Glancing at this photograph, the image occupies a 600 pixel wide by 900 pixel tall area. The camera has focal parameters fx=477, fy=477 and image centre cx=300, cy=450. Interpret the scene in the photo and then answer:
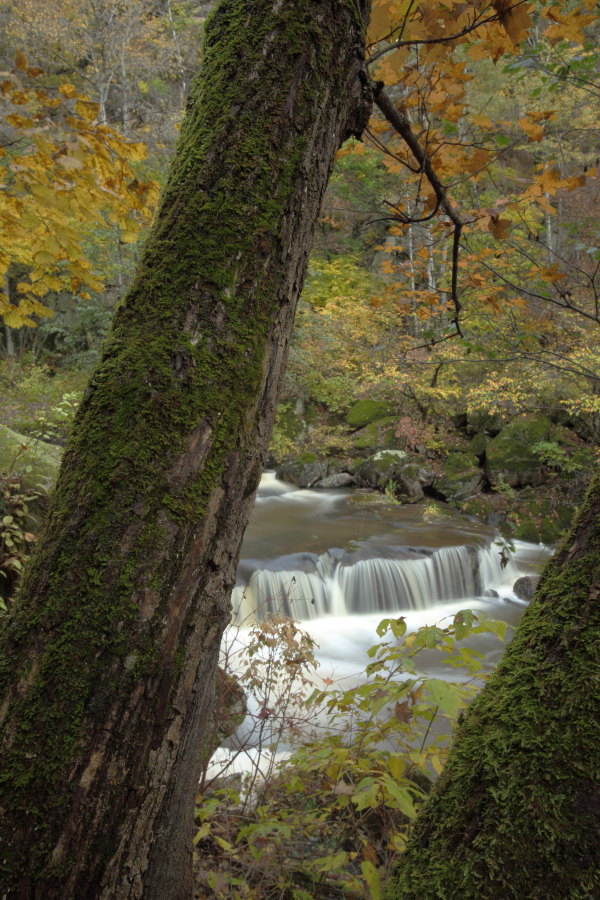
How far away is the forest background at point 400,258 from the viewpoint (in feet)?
7.26

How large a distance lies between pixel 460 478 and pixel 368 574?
439 centimetres

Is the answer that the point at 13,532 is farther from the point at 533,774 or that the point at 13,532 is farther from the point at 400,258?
the point at 400,258

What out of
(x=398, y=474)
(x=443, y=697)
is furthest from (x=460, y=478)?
(x=443, y=697)

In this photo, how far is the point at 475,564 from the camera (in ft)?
28.4

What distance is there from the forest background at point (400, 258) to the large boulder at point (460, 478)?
56 mm

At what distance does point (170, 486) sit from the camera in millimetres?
943

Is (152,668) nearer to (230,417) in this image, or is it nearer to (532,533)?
(230,417)

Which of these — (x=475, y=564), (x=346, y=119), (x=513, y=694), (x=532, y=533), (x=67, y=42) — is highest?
(x=67, y=42)

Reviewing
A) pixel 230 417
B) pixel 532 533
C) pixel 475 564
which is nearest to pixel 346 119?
pixel 230 417

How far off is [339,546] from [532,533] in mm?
4225

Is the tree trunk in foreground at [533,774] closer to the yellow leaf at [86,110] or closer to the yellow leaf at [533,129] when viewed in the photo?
the yellow leaf at [533,129]

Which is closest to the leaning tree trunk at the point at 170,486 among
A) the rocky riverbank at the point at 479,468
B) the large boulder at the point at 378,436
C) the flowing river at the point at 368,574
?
the flowing river at the point at 368,574

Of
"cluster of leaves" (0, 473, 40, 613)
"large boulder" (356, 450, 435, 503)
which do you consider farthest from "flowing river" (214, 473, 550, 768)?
"cluster of leaves" (0, 473, 40, 613)

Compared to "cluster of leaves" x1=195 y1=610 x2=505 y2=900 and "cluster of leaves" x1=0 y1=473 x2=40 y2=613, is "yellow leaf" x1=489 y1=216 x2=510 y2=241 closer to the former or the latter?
"cluster of leaves" x1=195 y1=610 x2=505 y2=900
